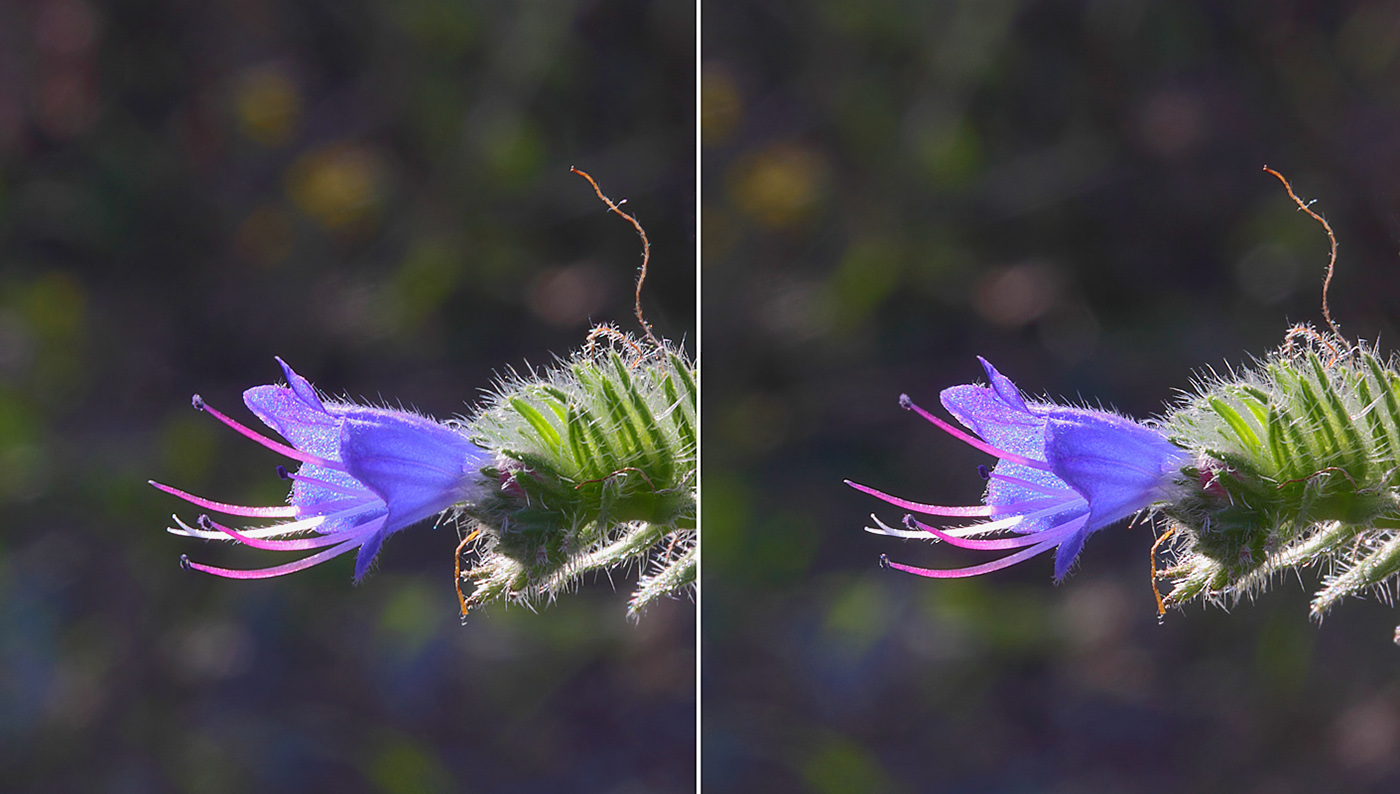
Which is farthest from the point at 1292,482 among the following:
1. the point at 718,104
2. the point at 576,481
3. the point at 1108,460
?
the point at 718,104

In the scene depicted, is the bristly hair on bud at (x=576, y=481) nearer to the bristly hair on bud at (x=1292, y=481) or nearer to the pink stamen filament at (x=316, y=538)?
the pink stamen filament at (x=316, y=538)

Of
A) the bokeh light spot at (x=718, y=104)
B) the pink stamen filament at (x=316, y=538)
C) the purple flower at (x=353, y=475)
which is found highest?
the bokeh light spot at (x=718, y=104)

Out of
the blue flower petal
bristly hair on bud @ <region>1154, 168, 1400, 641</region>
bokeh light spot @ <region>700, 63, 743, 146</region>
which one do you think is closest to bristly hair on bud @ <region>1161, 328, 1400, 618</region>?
bristly hair on bud @ <region>1154, 168, 1400, 641</region>

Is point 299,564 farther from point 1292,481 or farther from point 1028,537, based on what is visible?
point 1292,481

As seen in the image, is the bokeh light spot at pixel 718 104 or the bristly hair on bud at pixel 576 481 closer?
the bristly hair on bud at pixel 576 481

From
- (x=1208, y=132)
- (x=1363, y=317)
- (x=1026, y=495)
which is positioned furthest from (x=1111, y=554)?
(x=1026, y=495)

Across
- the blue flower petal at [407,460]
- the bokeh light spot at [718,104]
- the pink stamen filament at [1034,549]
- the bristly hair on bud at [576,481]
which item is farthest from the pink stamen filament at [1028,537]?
the bokeh light spot at [718,104]
